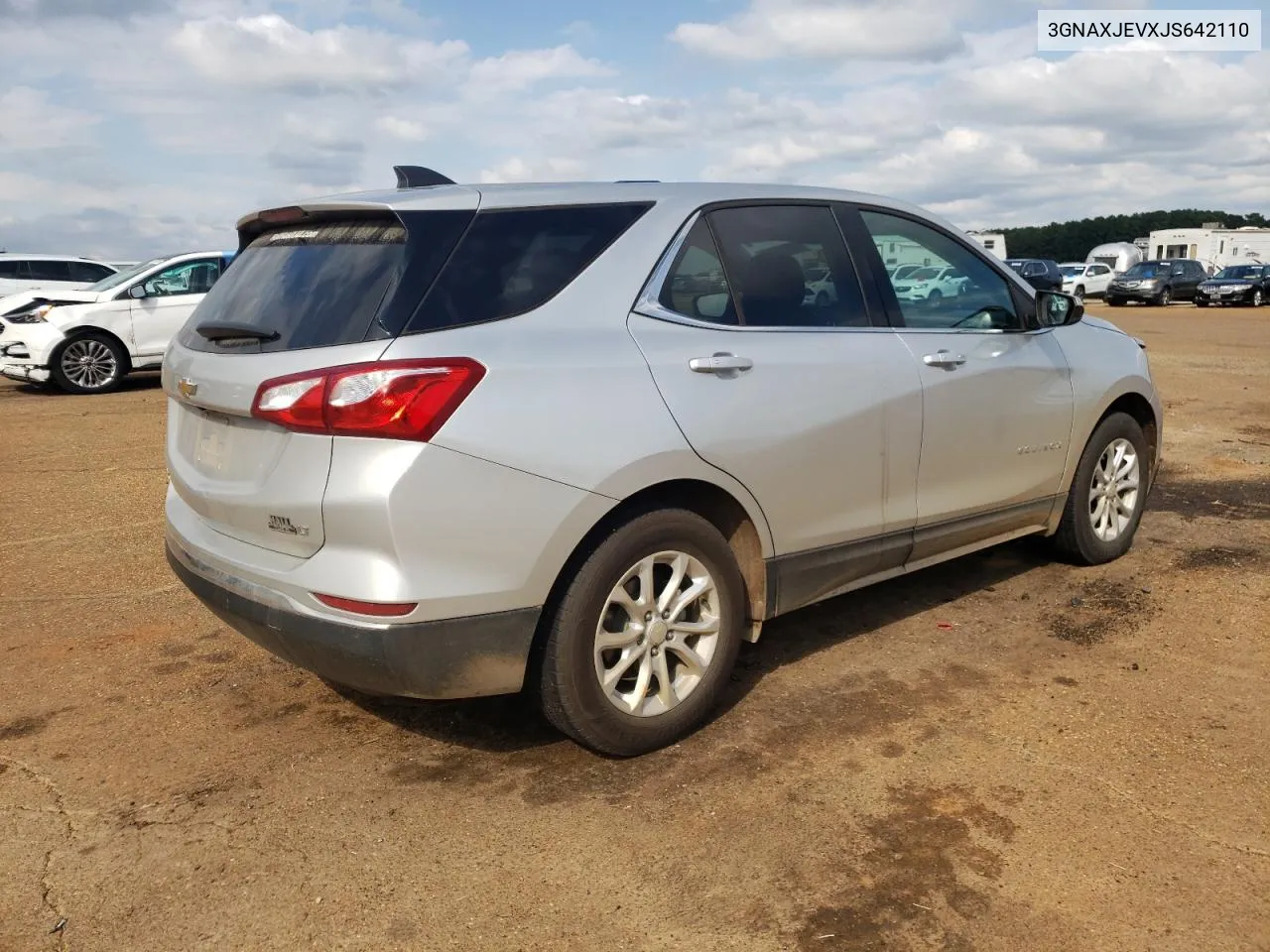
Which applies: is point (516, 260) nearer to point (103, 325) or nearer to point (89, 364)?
point (103, 325)

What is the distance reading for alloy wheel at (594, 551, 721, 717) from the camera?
3.35m

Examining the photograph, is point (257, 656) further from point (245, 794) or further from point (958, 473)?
point (958, 473)

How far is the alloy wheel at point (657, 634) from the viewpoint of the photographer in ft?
11.0

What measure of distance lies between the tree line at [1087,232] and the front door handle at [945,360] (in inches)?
3750

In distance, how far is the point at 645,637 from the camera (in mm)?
3416

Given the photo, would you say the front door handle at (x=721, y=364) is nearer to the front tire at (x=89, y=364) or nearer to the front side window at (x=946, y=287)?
the front side window at (x=946, y=287)

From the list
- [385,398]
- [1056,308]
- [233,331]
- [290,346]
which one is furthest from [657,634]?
[1056,308]

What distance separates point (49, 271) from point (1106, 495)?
2134 cm

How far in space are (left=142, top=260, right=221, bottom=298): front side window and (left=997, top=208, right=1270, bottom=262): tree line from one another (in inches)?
3482

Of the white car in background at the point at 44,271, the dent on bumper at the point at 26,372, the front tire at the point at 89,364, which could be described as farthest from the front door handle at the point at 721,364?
the white car in background at the point at 44,271

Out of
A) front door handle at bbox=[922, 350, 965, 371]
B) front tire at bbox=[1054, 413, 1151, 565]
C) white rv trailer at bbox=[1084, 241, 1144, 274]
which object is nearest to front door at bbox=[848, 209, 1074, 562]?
front door handle at bbox=[922, 350, 965, 371]

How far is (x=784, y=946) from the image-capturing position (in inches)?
99.7

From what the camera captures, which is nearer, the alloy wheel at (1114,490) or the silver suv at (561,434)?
the silver suv at (561,434)

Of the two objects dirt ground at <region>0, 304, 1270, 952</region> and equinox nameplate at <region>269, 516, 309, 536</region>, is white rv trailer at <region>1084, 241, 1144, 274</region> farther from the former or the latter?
equinox nameplate at <region>269, 516, 309, 536</region>
